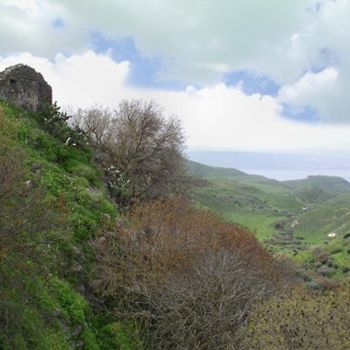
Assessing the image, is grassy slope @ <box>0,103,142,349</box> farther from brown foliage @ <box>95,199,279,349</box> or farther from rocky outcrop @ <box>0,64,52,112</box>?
rocky outcrop @ <box>0,64,52,112</box>

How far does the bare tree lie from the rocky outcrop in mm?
5244

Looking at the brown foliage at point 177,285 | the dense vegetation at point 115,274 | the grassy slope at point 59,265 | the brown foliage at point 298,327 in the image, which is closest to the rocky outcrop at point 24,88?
the dense vegetation at point 115,274

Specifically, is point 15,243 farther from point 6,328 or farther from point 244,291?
point 244,291

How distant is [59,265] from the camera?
1585 centimetres

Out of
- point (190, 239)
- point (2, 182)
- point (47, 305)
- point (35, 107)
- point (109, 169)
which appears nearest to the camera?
point (2, 182)

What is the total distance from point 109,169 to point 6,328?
19.8 metres

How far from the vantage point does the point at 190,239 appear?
19.4 m

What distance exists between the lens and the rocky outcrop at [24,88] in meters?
25.8

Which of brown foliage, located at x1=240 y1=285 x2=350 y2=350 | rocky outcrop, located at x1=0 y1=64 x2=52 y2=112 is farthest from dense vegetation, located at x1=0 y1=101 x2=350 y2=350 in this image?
rocky outcrop, located at x1=0 y1=64 x2=52 y2=112

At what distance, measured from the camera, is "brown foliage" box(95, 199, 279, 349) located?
16.4m

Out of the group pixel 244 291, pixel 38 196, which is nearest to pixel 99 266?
pixel 244 291

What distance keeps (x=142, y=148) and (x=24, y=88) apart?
30.2ft

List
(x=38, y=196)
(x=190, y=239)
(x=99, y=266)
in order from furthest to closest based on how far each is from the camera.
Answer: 1. (x=190, y=239)
2. (x=99, y=266)
3. (x=38, y=196)

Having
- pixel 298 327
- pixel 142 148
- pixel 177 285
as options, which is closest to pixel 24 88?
pixel 142 148
